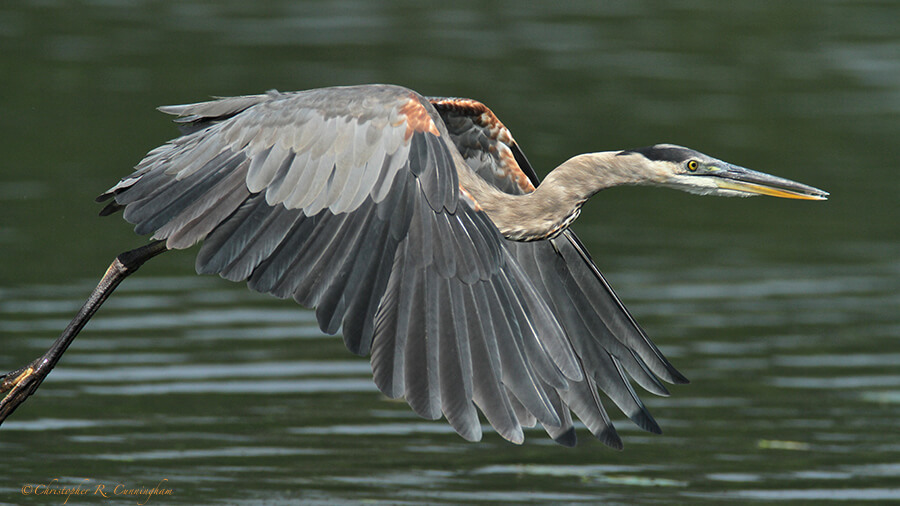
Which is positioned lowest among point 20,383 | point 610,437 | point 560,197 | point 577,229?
point 577,229

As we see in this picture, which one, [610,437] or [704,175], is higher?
[704,175]

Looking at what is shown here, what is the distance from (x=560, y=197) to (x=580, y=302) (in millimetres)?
729

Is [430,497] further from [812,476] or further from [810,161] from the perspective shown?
[810,161]

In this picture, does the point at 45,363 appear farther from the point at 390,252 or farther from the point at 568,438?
the point at 568,438

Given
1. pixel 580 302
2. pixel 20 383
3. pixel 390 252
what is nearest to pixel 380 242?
pixel 390 252

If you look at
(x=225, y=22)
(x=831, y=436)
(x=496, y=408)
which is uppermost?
(x=496, y=408)

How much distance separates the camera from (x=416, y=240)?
7.23m

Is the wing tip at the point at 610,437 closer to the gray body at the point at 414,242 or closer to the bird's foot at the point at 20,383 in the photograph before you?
the gray body at the point at 414,242

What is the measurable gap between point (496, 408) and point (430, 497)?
248 centimetres

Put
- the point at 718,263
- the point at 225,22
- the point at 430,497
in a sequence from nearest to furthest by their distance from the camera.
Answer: the point at 430,497, the point at 718,263, the point at 225,22

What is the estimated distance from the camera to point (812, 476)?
31.2 feet

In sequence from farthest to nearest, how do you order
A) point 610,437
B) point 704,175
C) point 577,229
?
point 577,229, point 704,175, point 610,437

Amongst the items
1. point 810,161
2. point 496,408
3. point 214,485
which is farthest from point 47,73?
point 496,408

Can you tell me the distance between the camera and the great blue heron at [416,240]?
6809mm
